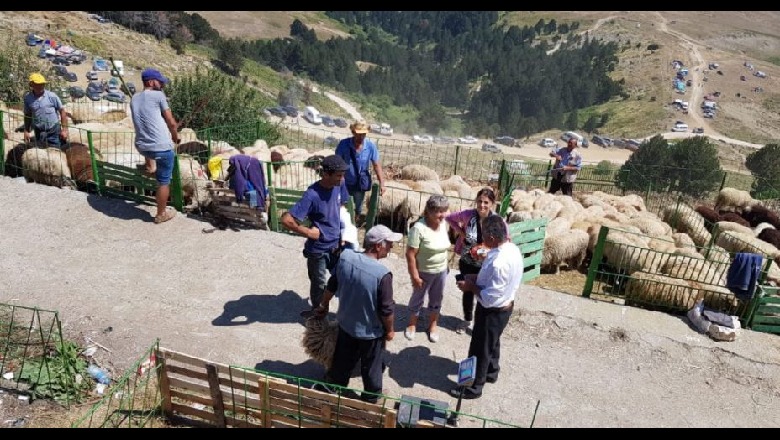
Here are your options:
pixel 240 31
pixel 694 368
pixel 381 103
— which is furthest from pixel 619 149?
pixel 240 31

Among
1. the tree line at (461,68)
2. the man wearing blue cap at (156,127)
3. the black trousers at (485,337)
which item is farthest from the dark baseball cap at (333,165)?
the tree line at (461,68)

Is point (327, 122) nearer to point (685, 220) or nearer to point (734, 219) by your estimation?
point (734, 219)

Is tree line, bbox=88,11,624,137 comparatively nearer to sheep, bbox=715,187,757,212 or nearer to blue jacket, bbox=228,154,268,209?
sheep, bbox=715,187,757,212

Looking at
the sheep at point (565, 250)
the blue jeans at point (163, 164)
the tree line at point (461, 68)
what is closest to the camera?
the blue jeans at point (163, 164)

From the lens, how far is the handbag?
27.7 feet

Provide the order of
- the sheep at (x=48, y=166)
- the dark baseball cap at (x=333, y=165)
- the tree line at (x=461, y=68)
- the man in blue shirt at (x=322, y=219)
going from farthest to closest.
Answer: the tree line at (x=461, y=68) → the sheep at (x=48, y=166) → the man in blue shirt at (x=322, y=219) → the dark baseball cap at (x=333, y=165)

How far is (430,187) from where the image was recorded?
13102 millimetres

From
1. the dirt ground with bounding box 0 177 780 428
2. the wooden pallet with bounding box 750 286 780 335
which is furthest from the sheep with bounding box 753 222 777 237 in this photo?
the dirt ground with bounding box 0 177 780 428

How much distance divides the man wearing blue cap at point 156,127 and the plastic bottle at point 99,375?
366 centimetres

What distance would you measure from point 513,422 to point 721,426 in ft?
7.90

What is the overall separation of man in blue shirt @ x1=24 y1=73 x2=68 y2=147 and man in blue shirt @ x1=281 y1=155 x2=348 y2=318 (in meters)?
6.78

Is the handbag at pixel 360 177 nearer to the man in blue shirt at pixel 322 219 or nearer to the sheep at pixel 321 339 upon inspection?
the man in blue shirt at pixel 322 219

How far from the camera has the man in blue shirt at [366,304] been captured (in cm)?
491
